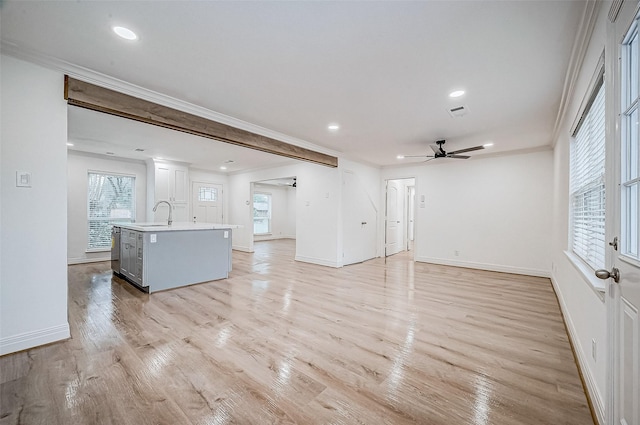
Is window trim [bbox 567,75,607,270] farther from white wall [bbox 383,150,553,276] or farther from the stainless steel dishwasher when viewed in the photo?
the stainless steel dishwasher

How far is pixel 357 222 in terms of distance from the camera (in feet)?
21.4

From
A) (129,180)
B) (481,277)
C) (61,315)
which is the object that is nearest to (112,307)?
(61,315)

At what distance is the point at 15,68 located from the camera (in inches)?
87.3

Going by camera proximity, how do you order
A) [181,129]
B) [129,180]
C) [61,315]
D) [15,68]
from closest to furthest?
1. [15,68]
2. [61,315]
3. [181,129]
4. [129,180]

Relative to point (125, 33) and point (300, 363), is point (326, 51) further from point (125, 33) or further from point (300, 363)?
point (300, 363)

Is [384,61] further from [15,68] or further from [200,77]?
[15,68]

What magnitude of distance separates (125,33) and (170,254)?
9.87 ft

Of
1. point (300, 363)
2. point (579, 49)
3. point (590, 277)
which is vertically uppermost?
point (579, 49)

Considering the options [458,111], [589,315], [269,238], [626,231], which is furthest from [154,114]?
[269,238]

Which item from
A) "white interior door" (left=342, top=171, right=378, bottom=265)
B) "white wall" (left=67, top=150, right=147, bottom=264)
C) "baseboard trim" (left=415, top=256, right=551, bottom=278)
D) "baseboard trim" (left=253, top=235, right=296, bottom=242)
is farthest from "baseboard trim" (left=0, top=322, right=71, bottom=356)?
"baseboard trim" (left=253, top=235, right=296, bottom=242)

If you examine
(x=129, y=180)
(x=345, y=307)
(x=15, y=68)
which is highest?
(x=15, y=68)

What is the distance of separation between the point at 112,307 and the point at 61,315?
0.90 meters

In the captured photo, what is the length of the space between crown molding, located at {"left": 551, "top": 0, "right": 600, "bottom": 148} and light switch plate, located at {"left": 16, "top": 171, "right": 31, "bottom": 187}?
4.32 m

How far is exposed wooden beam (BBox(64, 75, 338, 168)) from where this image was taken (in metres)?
2.52
